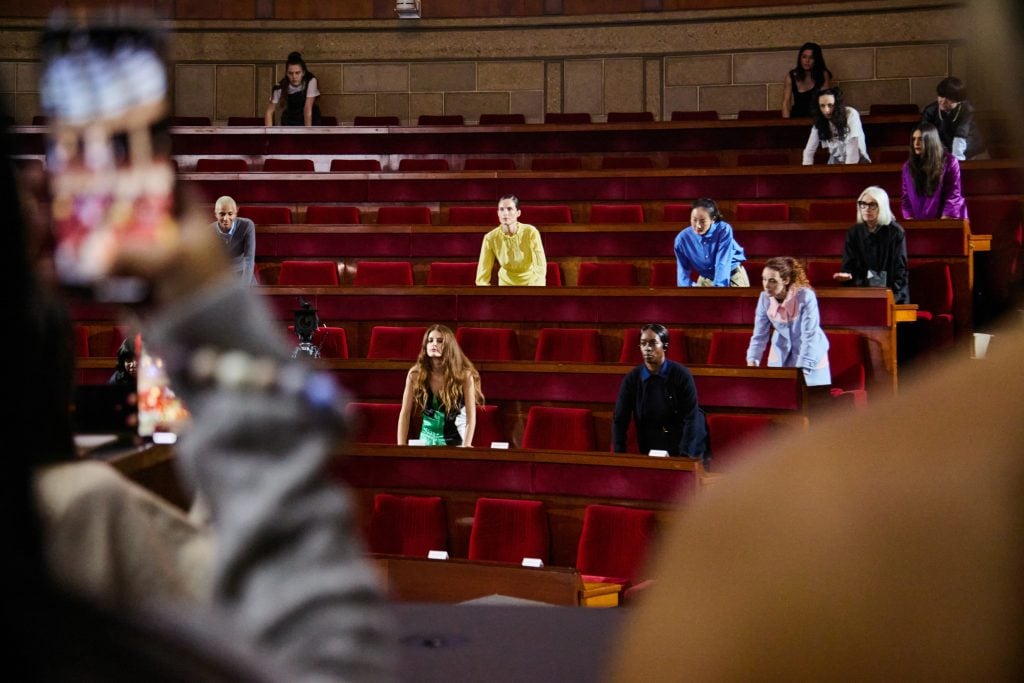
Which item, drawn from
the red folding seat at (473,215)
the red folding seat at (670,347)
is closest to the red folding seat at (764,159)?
the red folding seat at (473,215)

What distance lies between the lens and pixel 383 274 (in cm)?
404

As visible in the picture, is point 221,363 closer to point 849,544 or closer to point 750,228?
point 849,544

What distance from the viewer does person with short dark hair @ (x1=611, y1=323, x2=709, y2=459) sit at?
8.74ft

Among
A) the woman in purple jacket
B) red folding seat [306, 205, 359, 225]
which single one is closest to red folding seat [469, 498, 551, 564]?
the woman in purple jacket

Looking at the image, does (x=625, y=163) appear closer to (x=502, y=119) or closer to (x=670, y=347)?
(x=502, y=119)

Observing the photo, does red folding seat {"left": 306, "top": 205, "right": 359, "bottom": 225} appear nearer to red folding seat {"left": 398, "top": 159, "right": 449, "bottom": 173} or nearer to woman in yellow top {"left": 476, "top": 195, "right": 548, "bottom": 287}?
red folding seat {"left": 398, "top": 159, "right": 449, "bottom": 173}

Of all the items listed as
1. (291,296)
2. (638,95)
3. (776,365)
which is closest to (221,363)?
(776,365)

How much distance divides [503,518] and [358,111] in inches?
178

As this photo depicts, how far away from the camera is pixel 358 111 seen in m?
6.54

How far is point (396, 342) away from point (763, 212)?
1.61 metres

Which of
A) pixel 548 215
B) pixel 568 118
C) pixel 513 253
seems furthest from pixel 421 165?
pixel 513 253

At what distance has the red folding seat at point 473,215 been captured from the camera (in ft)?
14.9

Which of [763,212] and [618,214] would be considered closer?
[763,212]

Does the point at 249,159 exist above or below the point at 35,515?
above
